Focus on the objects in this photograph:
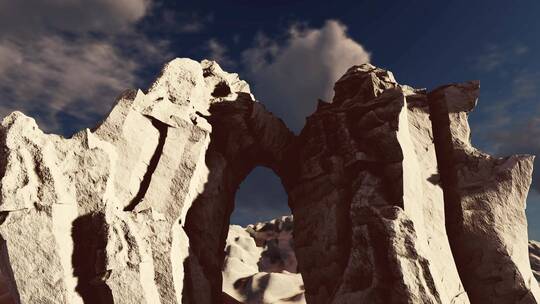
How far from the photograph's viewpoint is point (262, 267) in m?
40.8

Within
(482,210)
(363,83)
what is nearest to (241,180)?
(363,83)

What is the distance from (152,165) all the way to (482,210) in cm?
1171

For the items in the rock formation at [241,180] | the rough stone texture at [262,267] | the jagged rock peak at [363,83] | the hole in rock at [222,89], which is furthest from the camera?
the rough stone texture at [262,267]

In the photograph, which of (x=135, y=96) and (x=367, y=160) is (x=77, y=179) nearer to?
(x=135, y=96)

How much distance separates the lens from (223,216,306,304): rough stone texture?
26.7 metres

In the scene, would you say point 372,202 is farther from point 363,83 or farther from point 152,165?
point 152,165

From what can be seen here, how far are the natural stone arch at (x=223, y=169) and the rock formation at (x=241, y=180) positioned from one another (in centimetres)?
7

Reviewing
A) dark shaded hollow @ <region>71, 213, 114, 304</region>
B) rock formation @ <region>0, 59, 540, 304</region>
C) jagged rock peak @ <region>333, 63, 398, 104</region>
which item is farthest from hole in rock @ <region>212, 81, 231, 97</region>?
dark shaded hollow @ <region>71, 213, 114, 304</region>

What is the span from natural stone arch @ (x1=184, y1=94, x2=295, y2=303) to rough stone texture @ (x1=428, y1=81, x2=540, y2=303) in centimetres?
698

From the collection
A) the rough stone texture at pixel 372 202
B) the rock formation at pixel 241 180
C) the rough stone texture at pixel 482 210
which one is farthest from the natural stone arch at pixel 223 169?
the rough stone texture at pixel 482 210

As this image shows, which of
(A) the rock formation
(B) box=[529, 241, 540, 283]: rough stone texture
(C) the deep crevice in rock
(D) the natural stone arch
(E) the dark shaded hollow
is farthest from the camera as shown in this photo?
(B) box=[529, 241, 540, 283]: rough stone texture

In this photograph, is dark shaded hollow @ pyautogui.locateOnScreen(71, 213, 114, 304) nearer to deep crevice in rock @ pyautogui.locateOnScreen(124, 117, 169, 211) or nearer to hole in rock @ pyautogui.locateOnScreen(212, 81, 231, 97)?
deep crevice in rock @ pyautogui.locateOnScreen(124, 117, 169, 211)

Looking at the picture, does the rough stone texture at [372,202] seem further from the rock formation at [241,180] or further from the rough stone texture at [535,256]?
the rough stone texture at [535,256]

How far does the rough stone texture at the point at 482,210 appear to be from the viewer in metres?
11.8
